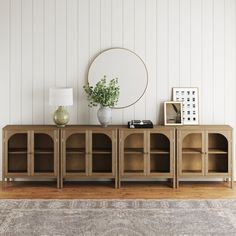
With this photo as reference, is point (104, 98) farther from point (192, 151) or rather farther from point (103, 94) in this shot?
point (192, 151)

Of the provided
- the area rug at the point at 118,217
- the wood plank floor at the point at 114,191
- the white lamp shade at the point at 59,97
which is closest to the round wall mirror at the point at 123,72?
the white lamp shade at the point at 59,97

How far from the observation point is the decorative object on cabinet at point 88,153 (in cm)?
586

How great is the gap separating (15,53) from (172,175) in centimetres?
225

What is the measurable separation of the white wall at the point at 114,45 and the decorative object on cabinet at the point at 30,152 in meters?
0.24

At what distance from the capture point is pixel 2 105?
6195 mm

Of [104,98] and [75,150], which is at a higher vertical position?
[104,98]

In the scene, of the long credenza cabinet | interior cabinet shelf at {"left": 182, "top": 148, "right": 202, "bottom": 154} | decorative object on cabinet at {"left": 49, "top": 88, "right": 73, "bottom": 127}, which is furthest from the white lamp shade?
interior cabinet shelf at {"left": 182, "top": 148, "right": 202, "bottom": 154}

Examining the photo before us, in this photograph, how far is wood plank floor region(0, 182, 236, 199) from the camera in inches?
218

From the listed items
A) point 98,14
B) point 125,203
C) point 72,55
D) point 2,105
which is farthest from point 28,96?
point 125,203

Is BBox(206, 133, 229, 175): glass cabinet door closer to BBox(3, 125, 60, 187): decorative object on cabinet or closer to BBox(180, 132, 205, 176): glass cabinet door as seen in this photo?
BBox(180, 132, 205, 176): glass cabinet door

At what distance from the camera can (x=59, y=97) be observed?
582 centimetres

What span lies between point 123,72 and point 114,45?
0.32 metres

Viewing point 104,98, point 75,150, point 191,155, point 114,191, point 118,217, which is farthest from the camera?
point 191,155

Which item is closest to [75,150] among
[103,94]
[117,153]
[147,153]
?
[117,153]
